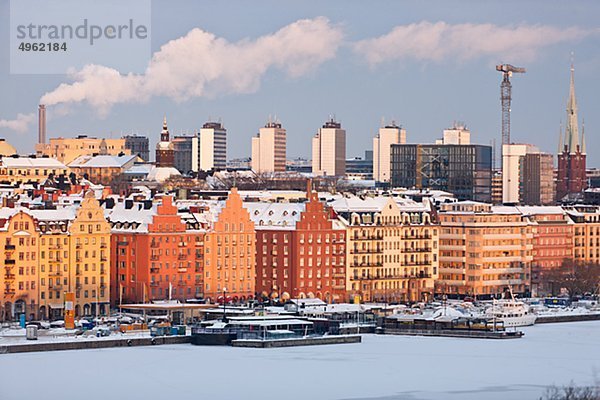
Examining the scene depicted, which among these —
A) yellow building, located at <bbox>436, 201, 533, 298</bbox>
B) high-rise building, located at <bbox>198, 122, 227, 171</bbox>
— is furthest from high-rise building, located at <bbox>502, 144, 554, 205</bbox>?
yellow building, located at <bbox>436, 201, 533, 298</bbox>

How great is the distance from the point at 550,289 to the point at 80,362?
81.7 ft

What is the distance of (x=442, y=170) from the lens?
297 ft

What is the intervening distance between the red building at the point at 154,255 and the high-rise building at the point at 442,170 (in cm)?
3609

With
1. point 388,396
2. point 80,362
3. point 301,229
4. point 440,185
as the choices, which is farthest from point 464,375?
point 440,185

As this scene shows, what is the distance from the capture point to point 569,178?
108 m

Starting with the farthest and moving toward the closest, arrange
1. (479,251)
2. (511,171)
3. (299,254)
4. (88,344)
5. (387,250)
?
(511,171), (479,251), (387,250), (299,254), (88,344)

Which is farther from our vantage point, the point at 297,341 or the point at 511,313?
the point at 511,313

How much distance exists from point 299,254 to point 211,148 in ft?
249

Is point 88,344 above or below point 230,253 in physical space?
below

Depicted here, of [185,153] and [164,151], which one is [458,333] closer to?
[164,151]

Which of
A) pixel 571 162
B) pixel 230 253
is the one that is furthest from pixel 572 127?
pixel 230 253

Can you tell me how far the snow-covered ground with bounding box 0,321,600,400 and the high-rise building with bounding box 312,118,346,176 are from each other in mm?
84072

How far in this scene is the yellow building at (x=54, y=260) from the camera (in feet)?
163

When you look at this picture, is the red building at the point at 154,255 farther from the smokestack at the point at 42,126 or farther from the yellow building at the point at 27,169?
the smokestack at the point at 42,126
